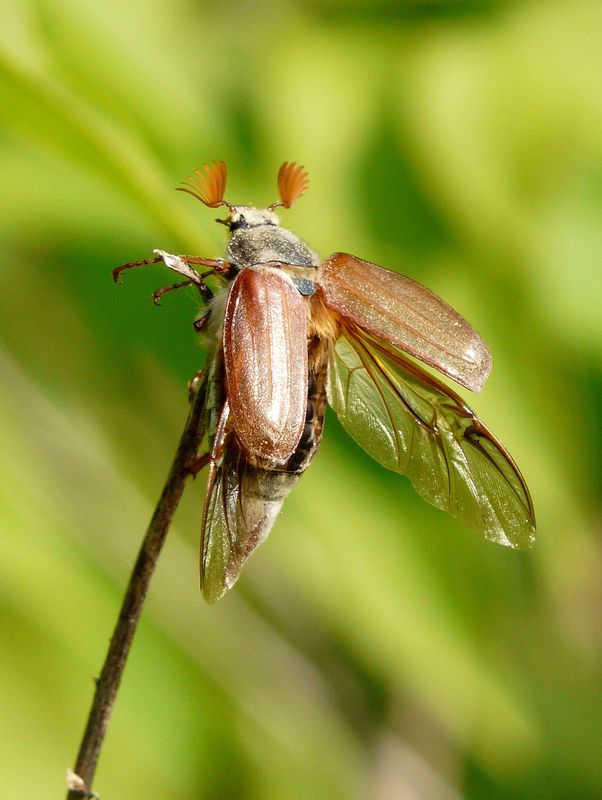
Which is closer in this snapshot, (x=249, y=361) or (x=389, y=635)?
(x=249, y=361)

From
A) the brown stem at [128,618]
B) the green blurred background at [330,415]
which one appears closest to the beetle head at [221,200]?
the green blurred background at [330,415]

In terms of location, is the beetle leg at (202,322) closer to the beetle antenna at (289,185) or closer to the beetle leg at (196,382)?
the beetle leg at (196,382)

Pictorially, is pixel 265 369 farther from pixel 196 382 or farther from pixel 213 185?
pixel 213 185

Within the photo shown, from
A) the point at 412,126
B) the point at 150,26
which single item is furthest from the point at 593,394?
the point at 150,26

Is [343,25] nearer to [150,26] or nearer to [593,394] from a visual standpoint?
[150,26]

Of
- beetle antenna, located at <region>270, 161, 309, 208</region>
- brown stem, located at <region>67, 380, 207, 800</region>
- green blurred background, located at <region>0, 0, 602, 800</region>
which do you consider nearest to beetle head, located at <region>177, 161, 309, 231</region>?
beetle antenna, located at <region>270, 161, 309, 208</region>
